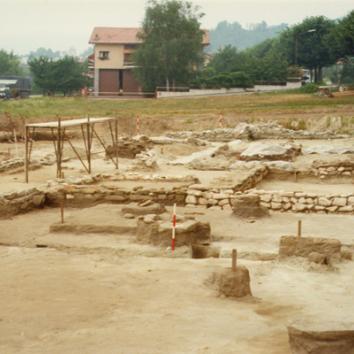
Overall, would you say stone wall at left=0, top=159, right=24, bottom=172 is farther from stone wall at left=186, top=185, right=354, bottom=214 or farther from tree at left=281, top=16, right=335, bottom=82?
tree at left=281, top=16, right=335, bottom=82

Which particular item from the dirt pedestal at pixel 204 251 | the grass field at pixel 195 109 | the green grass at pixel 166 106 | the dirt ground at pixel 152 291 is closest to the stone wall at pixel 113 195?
the dirt ground at pixel 152 291

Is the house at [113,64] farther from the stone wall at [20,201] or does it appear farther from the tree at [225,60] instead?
the stone wall at [20,201]

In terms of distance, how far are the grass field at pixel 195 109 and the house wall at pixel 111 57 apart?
18744 mm

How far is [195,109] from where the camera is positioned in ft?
133

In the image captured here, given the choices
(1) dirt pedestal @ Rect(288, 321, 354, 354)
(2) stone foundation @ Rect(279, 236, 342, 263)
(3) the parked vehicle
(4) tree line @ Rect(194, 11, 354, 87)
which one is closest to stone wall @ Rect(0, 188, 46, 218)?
(2) stone foundation @ Rect(279, 236, 342, 263)

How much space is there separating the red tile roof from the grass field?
20393mm

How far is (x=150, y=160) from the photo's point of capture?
78.5 ft

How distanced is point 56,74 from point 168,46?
12491mm

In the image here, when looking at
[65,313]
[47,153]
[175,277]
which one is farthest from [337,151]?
[65,313]

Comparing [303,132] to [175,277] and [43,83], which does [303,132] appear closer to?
[175,277]

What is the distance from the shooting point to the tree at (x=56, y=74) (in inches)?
2542

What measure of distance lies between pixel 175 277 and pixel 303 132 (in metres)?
21.8

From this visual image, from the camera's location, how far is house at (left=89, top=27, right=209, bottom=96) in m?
66.1

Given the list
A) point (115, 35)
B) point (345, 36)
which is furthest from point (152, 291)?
point (115, 35)
